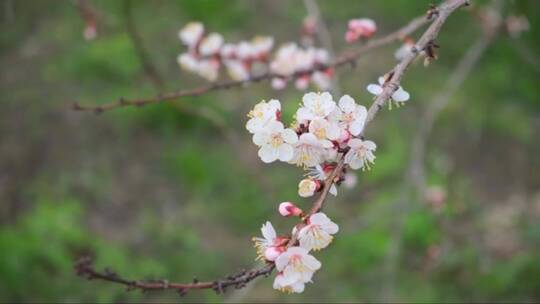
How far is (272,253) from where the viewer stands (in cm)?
130

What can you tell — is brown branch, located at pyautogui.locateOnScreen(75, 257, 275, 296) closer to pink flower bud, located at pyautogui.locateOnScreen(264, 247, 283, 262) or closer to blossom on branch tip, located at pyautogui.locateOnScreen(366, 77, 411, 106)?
pink flower bud, located at pyautogui.locateOnScreen(264, 247, 283, 262)

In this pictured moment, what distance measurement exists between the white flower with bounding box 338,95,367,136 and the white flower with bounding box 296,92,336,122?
3cm

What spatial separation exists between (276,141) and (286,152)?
0.04 meters

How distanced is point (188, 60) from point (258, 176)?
3.44 feet

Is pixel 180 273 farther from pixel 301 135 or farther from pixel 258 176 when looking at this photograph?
pixel 301 135

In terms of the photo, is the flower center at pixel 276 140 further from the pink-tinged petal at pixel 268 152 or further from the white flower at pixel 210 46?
the white flower at pixel 210 46

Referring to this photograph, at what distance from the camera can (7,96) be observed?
12.8 feet

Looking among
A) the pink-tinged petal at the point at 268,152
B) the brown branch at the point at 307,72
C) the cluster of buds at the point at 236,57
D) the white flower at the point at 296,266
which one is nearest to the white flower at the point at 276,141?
the pink-tinged petal at the point at 268,152

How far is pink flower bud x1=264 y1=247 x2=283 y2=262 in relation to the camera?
129cm

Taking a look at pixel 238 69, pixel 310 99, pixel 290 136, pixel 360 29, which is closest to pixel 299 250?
pixel 290 136

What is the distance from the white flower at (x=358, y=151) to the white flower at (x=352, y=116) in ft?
0.07

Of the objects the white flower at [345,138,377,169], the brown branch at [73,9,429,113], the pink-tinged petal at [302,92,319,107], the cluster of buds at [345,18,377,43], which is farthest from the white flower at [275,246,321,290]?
the cluster of buds at [345,18,377,43]

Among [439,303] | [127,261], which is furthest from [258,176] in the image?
Result: [439,303]

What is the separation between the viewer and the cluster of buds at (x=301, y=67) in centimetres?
245
